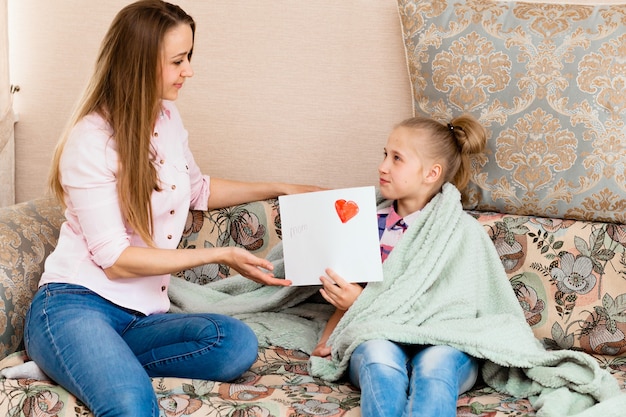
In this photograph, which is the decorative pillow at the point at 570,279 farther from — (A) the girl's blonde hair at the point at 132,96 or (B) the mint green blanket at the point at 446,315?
(A) the girl's blonde hair at the point at 132,96

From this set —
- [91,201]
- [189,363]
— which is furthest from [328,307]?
[91,201]

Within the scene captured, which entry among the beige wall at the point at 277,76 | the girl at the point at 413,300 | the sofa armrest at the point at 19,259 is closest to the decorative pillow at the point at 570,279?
the girl at the point at 413,300

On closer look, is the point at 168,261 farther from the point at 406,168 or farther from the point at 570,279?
the point at 570,279

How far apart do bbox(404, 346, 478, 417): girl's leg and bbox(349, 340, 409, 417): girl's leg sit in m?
0.02

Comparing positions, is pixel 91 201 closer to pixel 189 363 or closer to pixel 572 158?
pixel 189 363

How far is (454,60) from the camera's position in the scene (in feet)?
6.94

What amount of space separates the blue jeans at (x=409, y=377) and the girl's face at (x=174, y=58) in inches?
28.0

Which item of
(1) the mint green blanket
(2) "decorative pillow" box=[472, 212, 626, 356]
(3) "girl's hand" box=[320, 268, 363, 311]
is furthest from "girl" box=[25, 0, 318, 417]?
(2) "decorative pillow" box=[472, 212, 626, 356]

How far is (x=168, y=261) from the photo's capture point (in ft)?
5.76

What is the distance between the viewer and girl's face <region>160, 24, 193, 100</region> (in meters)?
1.81

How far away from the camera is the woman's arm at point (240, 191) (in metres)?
2.20

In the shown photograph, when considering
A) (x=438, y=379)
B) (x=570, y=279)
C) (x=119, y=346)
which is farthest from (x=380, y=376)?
(x=570, y=279)

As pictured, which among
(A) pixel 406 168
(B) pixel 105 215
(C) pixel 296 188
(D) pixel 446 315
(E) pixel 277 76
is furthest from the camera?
(E) pixel 277 76

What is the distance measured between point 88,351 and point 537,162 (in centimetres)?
116
